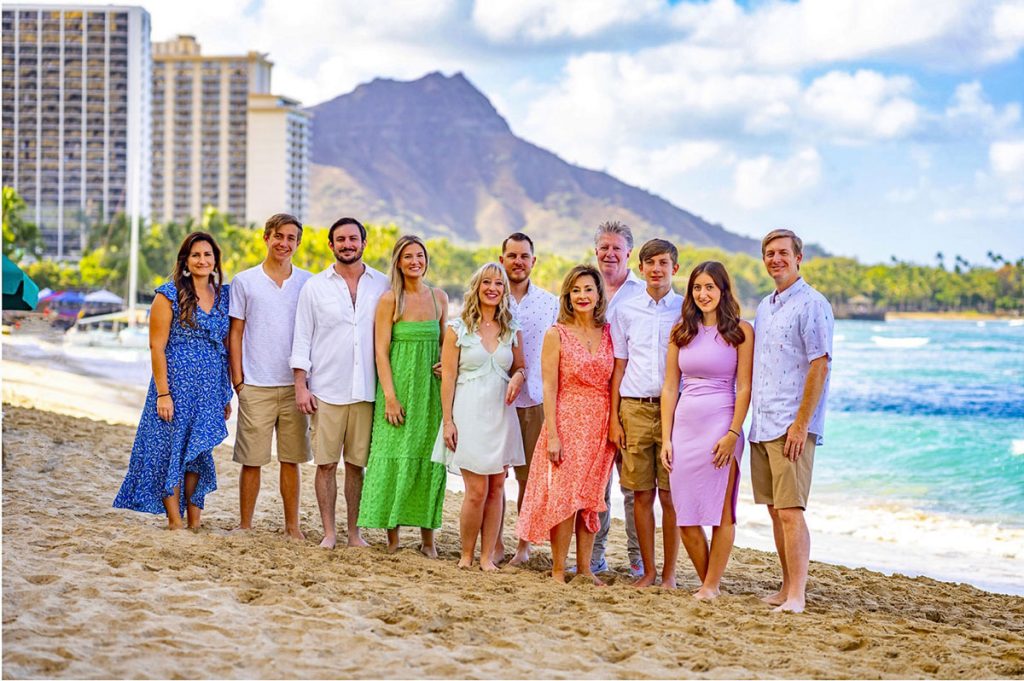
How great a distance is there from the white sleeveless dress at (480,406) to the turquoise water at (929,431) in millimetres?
8580

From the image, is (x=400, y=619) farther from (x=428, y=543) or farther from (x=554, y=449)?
(x=428, y=543)

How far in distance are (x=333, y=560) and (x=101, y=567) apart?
1.12 metres

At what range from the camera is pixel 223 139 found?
158m

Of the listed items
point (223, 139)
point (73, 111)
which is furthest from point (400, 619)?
point (223, 139)

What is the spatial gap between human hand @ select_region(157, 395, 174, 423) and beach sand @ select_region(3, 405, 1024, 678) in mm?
610

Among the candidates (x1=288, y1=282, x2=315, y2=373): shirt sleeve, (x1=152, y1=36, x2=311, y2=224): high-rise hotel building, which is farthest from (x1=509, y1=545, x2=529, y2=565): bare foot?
(x1=152, y1=36, x2=311, y2=224): high-rise hotel building

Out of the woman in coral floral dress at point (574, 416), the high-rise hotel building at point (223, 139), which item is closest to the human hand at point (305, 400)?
the woman in coral floral dress at point (574, 416)

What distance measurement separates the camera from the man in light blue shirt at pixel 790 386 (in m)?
4.85

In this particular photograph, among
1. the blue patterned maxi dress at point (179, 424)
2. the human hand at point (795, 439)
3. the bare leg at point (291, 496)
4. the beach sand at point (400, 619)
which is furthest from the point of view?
the bare leg at point (291, 496)

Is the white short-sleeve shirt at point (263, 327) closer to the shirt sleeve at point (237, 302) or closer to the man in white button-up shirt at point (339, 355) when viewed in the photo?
the shirt sleeve at point (237, 302)

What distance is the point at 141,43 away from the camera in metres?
114

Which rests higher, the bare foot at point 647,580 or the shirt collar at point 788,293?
the shirt collar at point 788,293

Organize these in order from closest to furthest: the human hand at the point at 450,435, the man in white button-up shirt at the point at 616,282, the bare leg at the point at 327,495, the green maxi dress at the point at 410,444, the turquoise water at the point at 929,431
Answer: the human hand at the point at 450,435
the man in white button-up shirt at the point at 616,282
the green maxi dress at the point at 410,444
the bare leg at the point at 327,495
the turquoise water at the point at 929,431

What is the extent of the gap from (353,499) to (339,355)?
81 centimetres
